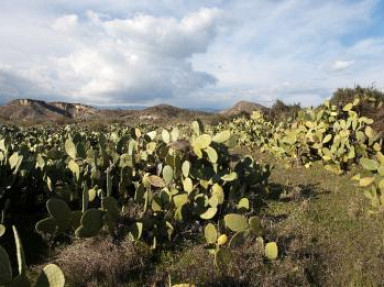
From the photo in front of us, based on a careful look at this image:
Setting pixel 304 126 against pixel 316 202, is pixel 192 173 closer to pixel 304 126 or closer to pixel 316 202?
pixel 316 202

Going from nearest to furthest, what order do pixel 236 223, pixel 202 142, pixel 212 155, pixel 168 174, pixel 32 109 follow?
pixel 236 223 < pixel 168 174 < pixel 212 155 < pixel 202 142 < pixel 32 109

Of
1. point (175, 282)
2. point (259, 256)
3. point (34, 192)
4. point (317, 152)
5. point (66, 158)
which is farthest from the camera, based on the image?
point (317, 152)

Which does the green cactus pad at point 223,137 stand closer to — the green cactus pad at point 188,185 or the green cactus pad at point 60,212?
the green cactus pad at point 188,185

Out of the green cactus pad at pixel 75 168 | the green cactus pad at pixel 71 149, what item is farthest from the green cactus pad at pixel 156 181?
the green cactus pad at pixel 71 149

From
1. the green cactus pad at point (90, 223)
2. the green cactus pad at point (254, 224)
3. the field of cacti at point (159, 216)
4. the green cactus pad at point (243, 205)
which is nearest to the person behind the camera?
the field of cacti at point (159, 216)

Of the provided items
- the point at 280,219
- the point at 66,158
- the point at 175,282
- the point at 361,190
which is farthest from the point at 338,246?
the point at 66,158

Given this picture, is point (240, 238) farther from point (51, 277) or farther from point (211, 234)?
point (51, 277)

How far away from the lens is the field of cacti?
3975 mm

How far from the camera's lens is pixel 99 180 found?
18.7 feet

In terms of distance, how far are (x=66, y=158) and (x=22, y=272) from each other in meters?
3.87

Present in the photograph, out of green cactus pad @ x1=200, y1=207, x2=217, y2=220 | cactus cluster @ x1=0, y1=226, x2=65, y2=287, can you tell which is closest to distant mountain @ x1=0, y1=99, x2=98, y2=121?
green cactus pad @ x1=200, y1=207, x2=217, y2=220

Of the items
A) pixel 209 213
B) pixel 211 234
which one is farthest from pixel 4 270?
pixel 209 213

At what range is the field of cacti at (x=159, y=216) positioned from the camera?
3.97 metres

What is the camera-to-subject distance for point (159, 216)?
507cm
